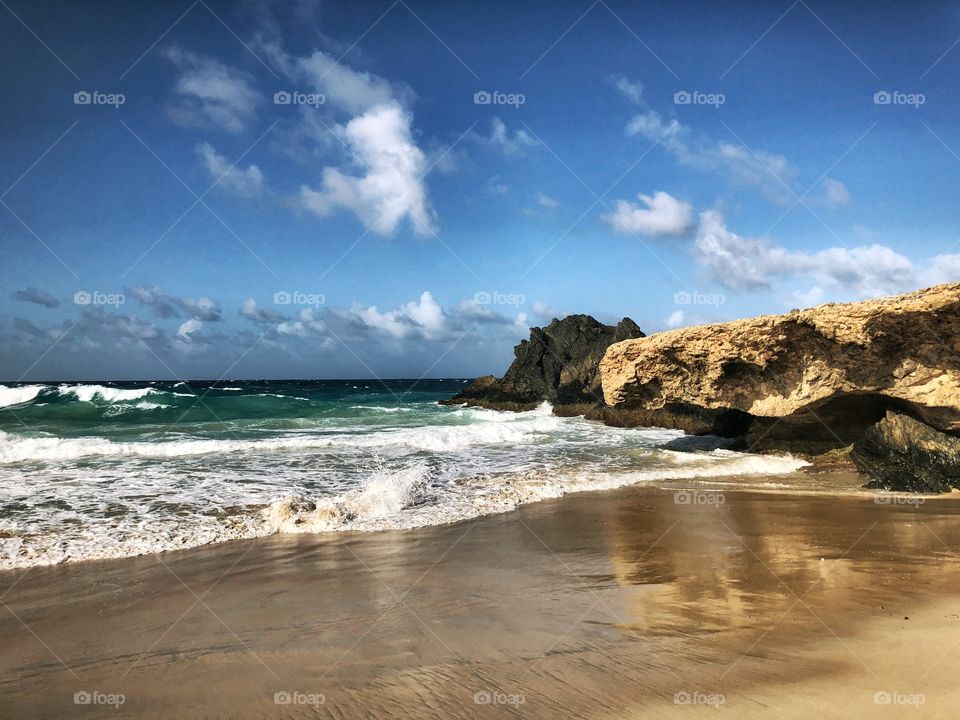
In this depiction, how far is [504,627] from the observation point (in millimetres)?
3789

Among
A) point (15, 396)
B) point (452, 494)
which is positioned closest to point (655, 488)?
point (452, 494)

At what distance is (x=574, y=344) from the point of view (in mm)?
32656

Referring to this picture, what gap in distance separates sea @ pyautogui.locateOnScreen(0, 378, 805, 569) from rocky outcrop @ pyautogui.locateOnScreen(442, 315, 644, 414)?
32.2 ft

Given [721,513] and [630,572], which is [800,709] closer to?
[630,572]

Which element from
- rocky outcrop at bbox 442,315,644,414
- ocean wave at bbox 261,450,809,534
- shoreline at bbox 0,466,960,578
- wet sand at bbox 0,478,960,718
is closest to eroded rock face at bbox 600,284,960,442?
shoreline at bbox 0,466,960,578

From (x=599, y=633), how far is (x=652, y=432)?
632 inches

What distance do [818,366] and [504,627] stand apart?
26.1ft

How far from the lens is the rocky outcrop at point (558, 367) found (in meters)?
30.0

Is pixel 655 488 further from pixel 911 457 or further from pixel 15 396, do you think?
pixel 15 396

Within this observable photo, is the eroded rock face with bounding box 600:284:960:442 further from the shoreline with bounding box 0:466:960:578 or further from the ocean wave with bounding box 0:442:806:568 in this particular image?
the ocean wave with bounding box 0:442:806:568

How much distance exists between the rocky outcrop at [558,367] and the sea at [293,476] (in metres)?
9.82

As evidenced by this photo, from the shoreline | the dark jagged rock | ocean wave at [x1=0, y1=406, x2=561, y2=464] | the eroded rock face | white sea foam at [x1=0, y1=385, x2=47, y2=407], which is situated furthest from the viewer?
white sea foam at [x1=0, y1=385, x2=47, y2=407]

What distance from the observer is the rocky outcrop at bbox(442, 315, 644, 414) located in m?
30.0

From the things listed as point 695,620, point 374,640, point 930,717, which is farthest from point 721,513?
point 374,640
